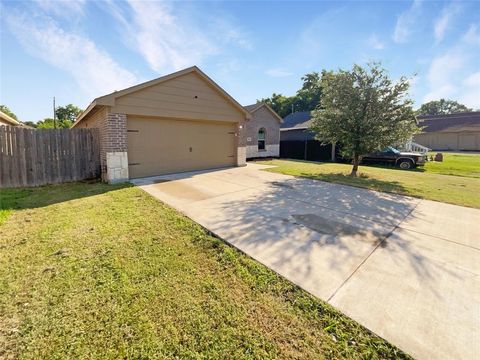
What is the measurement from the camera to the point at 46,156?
741 cm

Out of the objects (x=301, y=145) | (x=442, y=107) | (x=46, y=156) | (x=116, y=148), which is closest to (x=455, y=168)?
(x=301, y=145)

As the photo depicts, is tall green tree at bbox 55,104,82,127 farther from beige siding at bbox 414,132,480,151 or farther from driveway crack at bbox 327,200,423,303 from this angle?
beige siding at bbox 414,132,480,151

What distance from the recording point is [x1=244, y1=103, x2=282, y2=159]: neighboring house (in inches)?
677

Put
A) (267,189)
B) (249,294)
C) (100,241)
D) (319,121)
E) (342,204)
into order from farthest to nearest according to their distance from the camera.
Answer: (319,121), (267,189), (342,204), (100,241), (249,294)

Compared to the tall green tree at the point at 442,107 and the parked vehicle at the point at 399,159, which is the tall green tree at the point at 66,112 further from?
the tall green tree at the point at 442,107

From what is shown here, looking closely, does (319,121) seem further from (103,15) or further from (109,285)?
(109,285)

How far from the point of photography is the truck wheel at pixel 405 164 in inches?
536

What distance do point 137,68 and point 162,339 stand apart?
1127 cm

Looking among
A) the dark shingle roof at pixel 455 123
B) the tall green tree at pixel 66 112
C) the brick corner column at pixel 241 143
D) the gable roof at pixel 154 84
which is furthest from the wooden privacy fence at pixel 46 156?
the tall green tree at pixel 66 112

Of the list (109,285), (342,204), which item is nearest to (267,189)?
(342,204)

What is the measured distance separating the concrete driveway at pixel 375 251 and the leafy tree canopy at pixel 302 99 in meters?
34.4

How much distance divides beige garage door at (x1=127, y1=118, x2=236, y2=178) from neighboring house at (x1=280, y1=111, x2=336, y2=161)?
6.47 m

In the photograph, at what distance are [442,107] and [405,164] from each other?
266ft

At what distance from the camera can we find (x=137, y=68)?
33.6 feet
